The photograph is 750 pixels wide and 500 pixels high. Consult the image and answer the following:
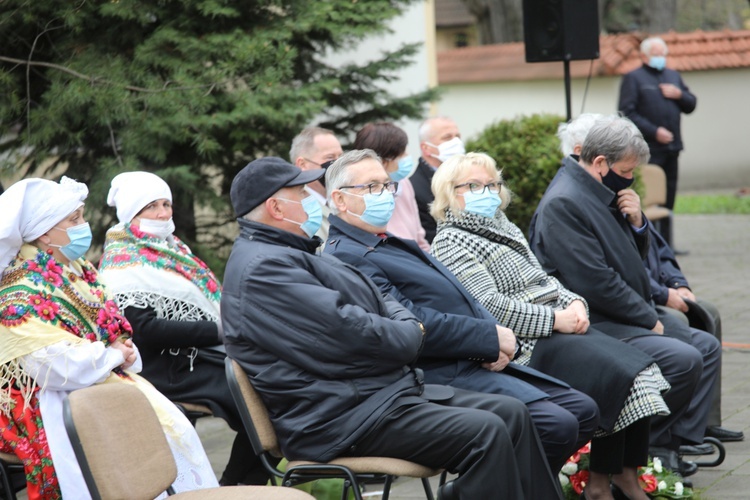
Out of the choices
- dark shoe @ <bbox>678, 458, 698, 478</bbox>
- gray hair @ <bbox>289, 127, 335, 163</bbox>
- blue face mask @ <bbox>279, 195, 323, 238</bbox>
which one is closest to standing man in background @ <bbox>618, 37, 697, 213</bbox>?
gray hair @ <bbox>289, 127, 335, 163</bbox>

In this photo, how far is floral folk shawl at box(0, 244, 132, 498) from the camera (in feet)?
13.4

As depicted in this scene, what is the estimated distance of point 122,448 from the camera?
357cm

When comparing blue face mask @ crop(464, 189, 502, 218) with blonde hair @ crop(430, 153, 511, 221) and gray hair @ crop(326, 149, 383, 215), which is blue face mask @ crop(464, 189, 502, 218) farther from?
gray hair @ crop(326, 149, 383, 215)

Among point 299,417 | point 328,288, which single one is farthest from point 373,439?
point 328,288

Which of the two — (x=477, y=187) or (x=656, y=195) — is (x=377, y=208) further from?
(x=656, y=195)

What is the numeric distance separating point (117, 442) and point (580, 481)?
2.40 meters

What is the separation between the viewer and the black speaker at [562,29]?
28.4ft

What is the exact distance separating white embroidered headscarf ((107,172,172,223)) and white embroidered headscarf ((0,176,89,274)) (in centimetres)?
80

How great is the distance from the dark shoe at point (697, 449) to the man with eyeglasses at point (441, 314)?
4.34ft

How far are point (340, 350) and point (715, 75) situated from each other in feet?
61.9

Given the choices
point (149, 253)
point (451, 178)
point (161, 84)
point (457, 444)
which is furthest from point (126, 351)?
point (161, 84)

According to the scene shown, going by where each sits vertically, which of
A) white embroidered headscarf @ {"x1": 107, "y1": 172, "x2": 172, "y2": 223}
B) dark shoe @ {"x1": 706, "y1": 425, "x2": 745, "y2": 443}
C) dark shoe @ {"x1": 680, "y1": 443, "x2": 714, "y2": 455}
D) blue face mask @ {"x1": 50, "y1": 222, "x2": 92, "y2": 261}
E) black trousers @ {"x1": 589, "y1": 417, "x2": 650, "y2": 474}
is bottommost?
dark shoe @ {"x1": 706, "y1": 425, "x2": 745, "y2": 443}

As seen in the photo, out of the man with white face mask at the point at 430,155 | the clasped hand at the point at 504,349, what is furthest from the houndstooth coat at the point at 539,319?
the man with white face mask at the point at 430,155

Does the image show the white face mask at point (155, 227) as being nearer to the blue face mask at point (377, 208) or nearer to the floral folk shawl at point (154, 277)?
the floral folk shawl at point (154, 277)
